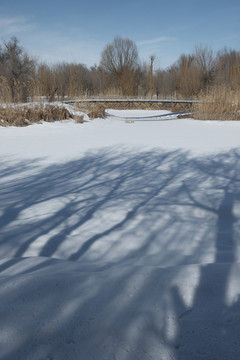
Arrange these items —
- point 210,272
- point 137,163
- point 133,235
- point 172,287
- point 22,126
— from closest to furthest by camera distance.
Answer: point 172,287
point 210,272
point 133,235
point 137,163
point 22,126

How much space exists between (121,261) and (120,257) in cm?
7

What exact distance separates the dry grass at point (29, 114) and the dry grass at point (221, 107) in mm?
4632

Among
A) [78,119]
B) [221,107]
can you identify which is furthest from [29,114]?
[221,107]

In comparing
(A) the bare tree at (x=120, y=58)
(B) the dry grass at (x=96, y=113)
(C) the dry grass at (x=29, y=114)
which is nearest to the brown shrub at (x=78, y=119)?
(C) the dry grass at (x=29, y=114)

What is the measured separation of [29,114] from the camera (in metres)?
6.98

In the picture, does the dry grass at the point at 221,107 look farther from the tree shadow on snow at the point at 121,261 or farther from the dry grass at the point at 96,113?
the tree shadow on snow at the point at 121,261

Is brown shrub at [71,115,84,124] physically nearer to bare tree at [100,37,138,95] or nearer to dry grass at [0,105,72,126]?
dry grass at [0,105,72,126]

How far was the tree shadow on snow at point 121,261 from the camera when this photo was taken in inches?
26.5

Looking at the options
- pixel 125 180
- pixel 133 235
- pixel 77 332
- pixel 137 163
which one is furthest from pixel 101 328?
pixel 137 163

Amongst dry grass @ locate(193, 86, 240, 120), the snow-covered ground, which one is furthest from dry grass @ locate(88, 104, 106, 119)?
the snow-covered ground

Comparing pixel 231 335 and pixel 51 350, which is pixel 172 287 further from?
pixel 51 350

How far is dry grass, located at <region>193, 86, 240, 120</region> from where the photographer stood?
889cm

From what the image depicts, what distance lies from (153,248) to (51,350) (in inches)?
37.2

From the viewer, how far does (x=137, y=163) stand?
356cm
